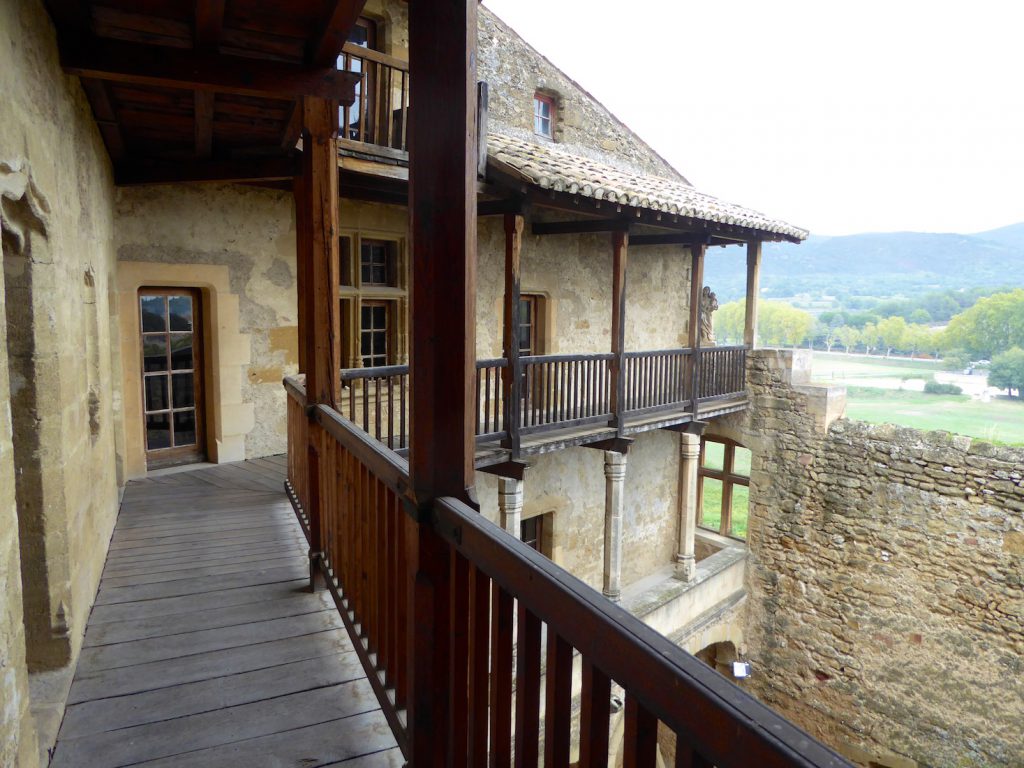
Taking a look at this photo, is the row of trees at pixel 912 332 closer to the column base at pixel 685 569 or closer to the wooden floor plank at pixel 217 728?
the column base at pixel 685 569

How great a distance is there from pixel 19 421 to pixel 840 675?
11.1 m

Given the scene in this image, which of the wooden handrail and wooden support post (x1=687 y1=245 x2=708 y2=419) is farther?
wooden support post (x1=687 y1=245 x2=708 y2=419)

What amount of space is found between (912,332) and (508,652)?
124ft

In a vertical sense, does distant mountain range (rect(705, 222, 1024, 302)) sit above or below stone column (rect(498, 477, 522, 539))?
above

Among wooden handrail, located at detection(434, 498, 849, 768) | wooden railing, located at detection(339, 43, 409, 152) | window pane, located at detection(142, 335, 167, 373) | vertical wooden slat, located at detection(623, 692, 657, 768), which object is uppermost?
wooden railing, located at detection(339, 43, 409, 152)

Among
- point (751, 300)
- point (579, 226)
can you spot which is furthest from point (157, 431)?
point (751, 300)

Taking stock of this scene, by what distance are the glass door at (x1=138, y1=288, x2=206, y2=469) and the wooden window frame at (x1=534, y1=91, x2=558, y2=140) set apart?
233 inches

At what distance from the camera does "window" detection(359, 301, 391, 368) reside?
802cm

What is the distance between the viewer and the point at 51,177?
284 cm

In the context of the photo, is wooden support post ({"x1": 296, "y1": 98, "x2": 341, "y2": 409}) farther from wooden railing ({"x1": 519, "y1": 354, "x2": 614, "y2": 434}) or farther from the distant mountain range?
the distant mountain range

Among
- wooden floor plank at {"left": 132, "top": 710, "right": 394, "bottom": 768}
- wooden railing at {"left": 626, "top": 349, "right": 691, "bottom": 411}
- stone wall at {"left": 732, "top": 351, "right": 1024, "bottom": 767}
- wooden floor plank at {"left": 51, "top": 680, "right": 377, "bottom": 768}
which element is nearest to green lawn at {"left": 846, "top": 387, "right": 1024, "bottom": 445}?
stone wall at {"left": 732, "top": 351, "right": 1024, "bottom": 767}

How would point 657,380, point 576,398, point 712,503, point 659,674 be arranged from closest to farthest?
1. point 659,674
2. point 576,398
3. point 657,380
4. point 712,503

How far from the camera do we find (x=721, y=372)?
10.3 metres

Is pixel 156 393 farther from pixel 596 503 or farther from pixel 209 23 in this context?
pixel 596 503
